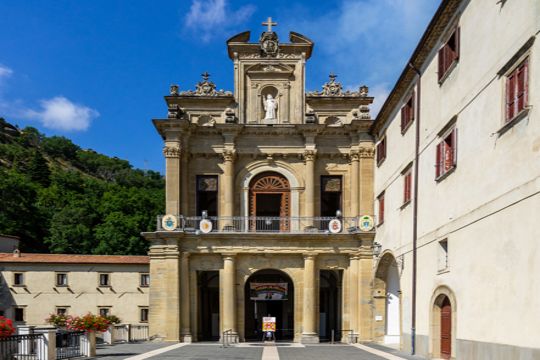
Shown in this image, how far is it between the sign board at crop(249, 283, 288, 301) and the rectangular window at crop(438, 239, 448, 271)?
13632 mm

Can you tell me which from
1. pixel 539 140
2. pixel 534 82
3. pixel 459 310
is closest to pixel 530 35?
pixel 534 82

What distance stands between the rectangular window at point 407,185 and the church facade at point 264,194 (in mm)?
6639

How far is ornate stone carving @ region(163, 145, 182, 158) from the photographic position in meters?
32.6

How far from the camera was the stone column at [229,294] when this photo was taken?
31.5 metres

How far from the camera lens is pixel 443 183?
64.6 ft

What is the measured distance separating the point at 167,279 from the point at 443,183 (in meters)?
17.0

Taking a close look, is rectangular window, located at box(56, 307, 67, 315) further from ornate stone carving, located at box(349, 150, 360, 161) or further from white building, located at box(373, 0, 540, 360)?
white building, located at box(373, 0, 540, 360)

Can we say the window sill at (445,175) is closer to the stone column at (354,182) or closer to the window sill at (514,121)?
the window sill at (514,121)

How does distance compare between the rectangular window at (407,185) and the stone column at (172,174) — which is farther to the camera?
the stone column at (172,174)

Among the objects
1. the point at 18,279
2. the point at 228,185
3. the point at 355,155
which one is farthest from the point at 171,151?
the point at 18,279

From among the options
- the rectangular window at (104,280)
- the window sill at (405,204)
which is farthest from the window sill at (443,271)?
the rectangular window at (104,280)

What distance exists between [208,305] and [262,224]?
783 cm

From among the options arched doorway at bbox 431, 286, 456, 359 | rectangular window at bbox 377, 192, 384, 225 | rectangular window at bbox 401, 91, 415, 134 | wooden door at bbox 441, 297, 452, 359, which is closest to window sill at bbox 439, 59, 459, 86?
rectangular window at bbox 401, 91, 415, 134

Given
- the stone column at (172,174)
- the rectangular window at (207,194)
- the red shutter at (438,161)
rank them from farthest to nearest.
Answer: the rectangular window at (207,194), the stone column at (172,174), the red shutter at (438,161)
